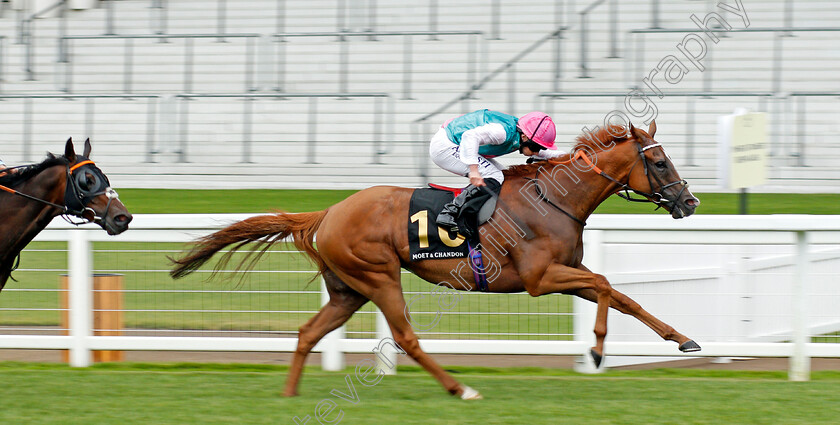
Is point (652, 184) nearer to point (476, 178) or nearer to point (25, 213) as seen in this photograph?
point (476, 178)

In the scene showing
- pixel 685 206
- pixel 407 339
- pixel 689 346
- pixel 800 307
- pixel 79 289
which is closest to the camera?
pixel 689 346

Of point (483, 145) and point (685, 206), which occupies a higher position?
point (483, 145)

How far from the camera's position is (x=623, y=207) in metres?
9.66

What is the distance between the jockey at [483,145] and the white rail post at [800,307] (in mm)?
1522

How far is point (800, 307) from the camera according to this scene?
209 inches

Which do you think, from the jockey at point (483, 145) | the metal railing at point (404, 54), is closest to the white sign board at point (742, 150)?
the jockey at point (483, 145)

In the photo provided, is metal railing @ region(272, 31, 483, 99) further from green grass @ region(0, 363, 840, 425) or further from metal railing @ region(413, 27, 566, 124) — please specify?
green grass @ region(0, 363, 840, 425)

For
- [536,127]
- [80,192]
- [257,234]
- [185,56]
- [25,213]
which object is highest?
[185,56]

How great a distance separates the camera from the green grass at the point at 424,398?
4.44 m

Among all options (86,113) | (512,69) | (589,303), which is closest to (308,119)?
(512,69)

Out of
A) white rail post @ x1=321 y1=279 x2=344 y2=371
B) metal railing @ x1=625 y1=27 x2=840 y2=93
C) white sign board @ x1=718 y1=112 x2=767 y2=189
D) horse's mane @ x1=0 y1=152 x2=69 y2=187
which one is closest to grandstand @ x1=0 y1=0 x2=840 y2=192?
metal railing @ x1=625 y1=27 x2=840 y2=93

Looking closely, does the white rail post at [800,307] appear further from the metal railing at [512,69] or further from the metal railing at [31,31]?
the metal railing at [31,31]

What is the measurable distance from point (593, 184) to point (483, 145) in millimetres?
641

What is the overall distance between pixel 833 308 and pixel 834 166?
5.58 meters
